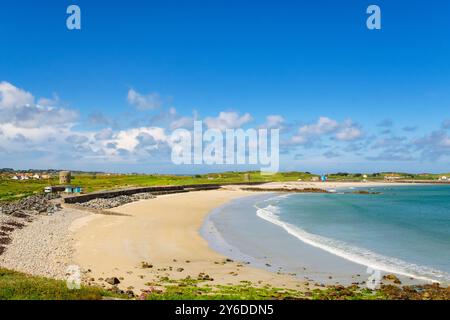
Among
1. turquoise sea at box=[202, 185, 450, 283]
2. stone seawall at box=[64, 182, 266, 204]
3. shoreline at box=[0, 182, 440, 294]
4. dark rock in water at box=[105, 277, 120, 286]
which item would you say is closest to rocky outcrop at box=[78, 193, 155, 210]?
stone seawall at box=[64, 182, 266, 204]

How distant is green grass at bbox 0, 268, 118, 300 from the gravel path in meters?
4.13

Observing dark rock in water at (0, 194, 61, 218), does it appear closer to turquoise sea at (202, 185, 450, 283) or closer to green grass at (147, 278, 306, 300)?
turquoise sea at (202, 185, 450, 283)

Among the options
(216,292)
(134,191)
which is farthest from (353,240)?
(134,191)

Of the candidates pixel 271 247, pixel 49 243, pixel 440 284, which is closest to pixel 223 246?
pixel 271 247

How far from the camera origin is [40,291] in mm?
13125

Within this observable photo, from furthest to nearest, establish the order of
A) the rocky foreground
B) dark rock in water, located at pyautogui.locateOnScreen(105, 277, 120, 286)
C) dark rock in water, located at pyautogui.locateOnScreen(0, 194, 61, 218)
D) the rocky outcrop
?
the rocky outcrop, dark rock in water, located at pyautogui.locateOnScreen(0, 194, 61, 218), the rocky foreground, dark rock in water, located at pyautogui.locateOnScreen(105, 277, 120, 286)

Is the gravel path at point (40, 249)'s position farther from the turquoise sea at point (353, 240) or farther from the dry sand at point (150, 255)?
the turquoise sea at point (353, 240)

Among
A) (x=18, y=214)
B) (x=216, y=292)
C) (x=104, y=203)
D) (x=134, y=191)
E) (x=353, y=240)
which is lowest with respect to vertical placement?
(x=353, y=240)

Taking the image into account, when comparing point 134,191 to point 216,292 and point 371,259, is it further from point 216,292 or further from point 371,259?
point 216,292

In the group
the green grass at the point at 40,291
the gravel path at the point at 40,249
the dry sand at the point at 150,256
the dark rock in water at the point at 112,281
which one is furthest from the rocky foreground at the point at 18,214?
the green grass at the point at 40,291

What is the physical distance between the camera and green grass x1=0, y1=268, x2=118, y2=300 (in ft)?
41.2

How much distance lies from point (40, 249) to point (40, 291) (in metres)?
12.4

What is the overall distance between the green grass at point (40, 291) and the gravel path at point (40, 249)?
4127 millimetres

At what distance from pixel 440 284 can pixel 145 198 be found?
59.9m
